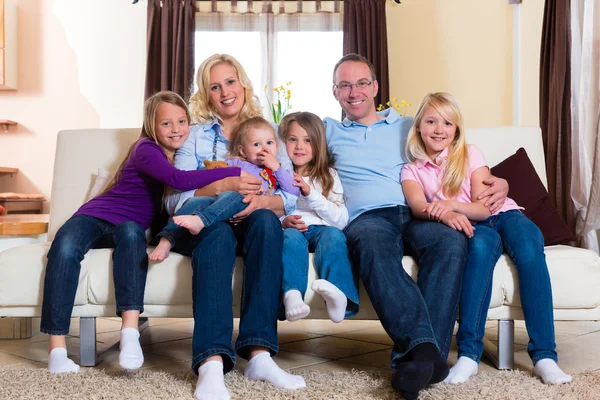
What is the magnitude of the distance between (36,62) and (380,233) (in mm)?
4578

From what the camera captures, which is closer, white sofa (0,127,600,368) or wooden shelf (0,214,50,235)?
white sofa (0,127,600,368)

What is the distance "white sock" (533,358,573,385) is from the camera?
1796 mm

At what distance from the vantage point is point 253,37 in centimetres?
589

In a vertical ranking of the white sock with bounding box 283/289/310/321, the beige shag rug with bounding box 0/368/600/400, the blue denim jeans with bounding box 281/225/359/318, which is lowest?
the beige shag rug with bounding box 0/368/600/400

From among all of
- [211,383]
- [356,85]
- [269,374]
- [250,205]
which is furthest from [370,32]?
[211,383]

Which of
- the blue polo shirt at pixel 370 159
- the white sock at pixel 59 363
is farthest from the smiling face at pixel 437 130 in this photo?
the white sock at pixel 59 363

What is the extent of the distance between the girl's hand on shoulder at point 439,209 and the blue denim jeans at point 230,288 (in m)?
0.48

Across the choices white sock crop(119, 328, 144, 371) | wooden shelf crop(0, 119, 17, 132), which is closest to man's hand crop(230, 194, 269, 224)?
white sock crop(119, 328, 144, 371)

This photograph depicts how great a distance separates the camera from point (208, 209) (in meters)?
1.94

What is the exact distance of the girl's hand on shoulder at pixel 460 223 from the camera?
1.97 m

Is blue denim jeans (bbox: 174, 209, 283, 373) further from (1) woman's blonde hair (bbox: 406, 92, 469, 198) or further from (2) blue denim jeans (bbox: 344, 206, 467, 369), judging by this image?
(1) woman's blonde hair (bbox: 406, 92, 469, 198)

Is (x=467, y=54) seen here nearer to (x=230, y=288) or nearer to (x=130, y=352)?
(x=230, y=288)

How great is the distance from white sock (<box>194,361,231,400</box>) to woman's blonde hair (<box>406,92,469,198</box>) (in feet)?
→ 3.08

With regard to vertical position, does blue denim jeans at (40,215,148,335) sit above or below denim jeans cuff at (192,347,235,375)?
above
